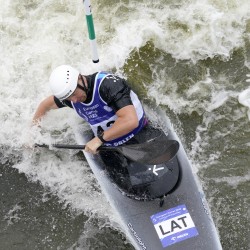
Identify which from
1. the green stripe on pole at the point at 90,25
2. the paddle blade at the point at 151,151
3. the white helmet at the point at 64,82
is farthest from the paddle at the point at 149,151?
the green stripe on pole at the point at 90,25

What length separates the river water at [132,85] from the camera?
5.47 m

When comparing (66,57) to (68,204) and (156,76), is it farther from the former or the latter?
(68,204)

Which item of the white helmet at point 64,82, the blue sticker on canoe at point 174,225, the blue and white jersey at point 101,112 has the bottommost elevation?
the blue sticker on canoe at point 174,225

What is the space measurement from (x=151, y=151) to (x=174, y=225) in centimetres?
76

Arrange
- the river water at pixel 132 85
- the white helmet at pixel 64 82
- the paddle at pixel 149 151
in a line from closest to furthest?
1. the white helmet at pixel 64 82
2. the paddle at pixel 149 151
3. the river water at pixel 132 85

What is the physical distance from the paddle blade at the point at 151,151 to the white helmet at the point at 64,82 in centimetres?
82

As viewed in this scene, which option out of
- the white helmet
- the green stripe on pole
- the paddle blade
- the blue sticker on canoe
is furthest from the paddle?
the green stripe on pole

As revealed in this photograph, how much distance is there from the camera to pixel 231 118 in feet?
20.2

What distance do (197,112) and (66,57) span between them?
2104 mm

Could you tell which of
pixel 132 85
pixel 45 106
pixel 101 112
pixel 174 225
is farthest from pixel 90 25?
pixel 174 225

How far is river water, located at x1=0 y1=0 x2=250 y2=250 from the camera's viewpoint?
547 cm

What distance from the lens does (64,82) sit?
439cm

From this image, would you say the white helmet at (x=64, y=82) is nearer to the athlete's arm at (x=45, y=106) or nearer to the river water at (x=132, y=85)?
the athlete's arm at (x=45, y=106)

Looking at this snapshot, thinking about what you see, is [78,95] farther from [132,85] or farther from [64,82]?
[132,85]
